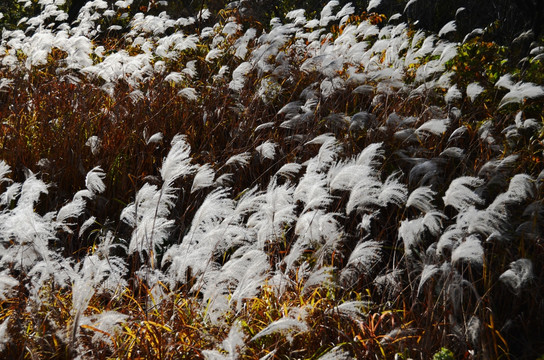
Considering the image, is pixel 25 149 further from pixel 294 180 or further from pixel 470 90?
pixel 470 90

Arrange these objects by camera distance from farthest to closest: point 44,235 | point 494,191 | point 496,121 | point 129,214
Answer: point 496,121, point 494,191, point 129,214, point 44,235

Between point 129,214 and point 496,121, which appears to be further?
point 496,121

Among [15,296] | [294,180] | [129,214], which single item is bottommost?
[294,180]

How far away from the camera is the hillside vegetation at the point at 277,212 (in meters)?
2.24

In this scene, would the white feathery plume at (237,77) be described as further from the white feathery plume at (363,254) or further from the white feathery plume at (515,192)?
the white feathery plume at (515,192)

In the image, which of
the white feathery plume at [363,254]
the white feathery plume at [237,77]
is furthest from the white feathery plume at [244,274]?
the white feathery plume at [237,77]

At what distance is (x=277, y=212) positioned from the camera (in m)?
2.47

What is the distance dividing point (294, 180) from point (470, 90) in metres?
1.43

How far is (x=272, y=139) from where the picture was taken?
405 centimetres

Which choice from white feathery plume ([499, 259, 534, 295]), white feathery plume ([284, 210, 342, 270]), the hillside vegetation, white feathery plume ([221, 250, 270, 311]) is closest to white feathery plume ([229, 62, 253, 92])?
the hillside vegetation

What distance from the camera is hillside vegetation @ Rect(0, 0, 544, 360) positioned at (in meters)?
2.24

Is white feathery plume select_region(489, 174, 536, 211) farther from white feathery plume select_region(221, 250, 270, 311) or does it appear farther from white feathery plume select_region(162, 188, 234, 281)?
white feathery plume select_region(162, 188, 234, 281)

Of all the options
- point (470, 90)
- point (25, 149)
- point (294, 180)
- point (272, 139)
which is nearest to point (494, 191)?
point (470, 90)

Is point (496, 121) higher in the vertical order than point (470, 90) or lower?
lower
